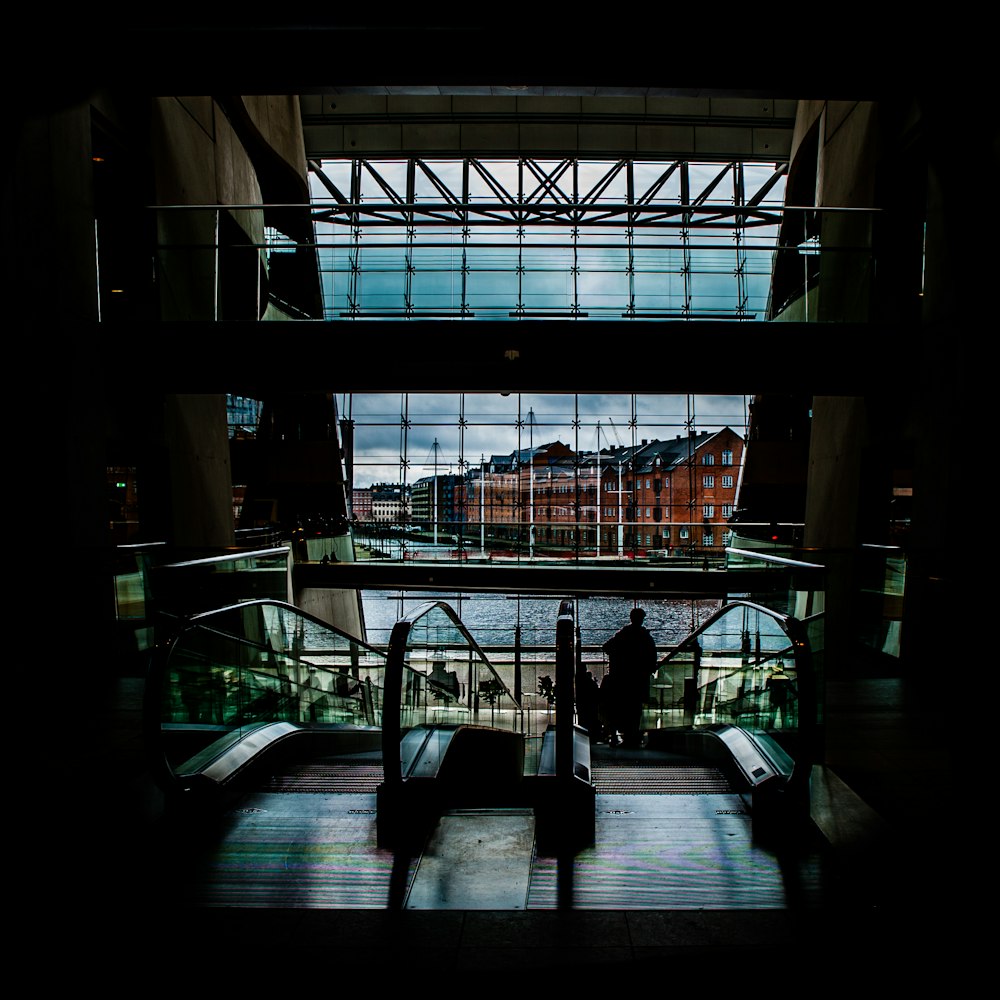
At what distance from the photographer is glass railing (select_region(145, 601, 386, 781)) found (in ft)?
10.5

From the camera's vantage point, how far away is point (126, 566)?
17.3ft

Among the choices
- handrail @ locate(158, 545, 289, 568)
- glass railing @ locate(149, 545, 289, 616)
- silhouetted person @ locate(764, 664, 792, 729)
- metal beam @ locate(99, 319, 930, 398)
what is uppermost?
metal beam @ locate(99, 319, 930, 398)

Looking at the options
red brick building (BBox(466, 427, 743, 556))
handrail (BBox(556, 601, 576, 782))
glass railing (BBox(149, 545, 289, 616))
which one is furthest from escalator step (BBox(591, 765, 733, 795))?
red brick building (BBox(466, 427, 743, 556))

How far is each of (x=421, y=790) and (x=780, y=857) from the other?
52.7 inches

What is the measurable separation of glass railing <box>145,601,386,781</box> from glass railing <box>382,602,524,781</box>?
486mm

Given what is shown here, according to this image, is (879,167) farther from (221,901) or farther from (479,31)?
(221,901)

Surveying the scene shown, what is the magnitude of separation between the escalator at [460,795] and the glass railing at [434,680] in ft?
0.07

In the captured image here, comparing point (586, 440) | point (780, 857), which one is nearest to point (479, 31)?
point (780, 857)

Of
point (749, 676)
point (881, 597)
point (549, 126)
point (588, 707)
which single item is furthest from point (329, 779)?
point (549, 126)

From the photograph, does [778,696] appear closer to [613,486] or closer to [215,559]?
[215,559]

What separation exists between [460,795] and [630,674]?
200 centimetres

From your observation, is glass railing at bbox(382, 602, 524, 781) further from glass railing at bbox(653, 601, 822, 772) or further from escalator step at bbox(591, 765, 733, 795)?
glass railing at bbox(653, 601, 822, 772)

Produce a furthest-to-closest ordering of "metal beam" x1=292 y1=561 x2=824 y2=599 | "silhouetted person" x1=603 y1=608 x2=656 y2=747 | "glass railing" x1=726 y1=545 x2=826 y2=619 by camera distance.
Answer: "metal beam" x1=292 y1=561 x2=824 y2=599 → "silhouetted person" x1=603 y1=608 x2=656 y2=747 → "glass railing" x1=726 y1=545 x2=826 y2=619

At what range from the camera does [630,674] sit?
17.6ft
